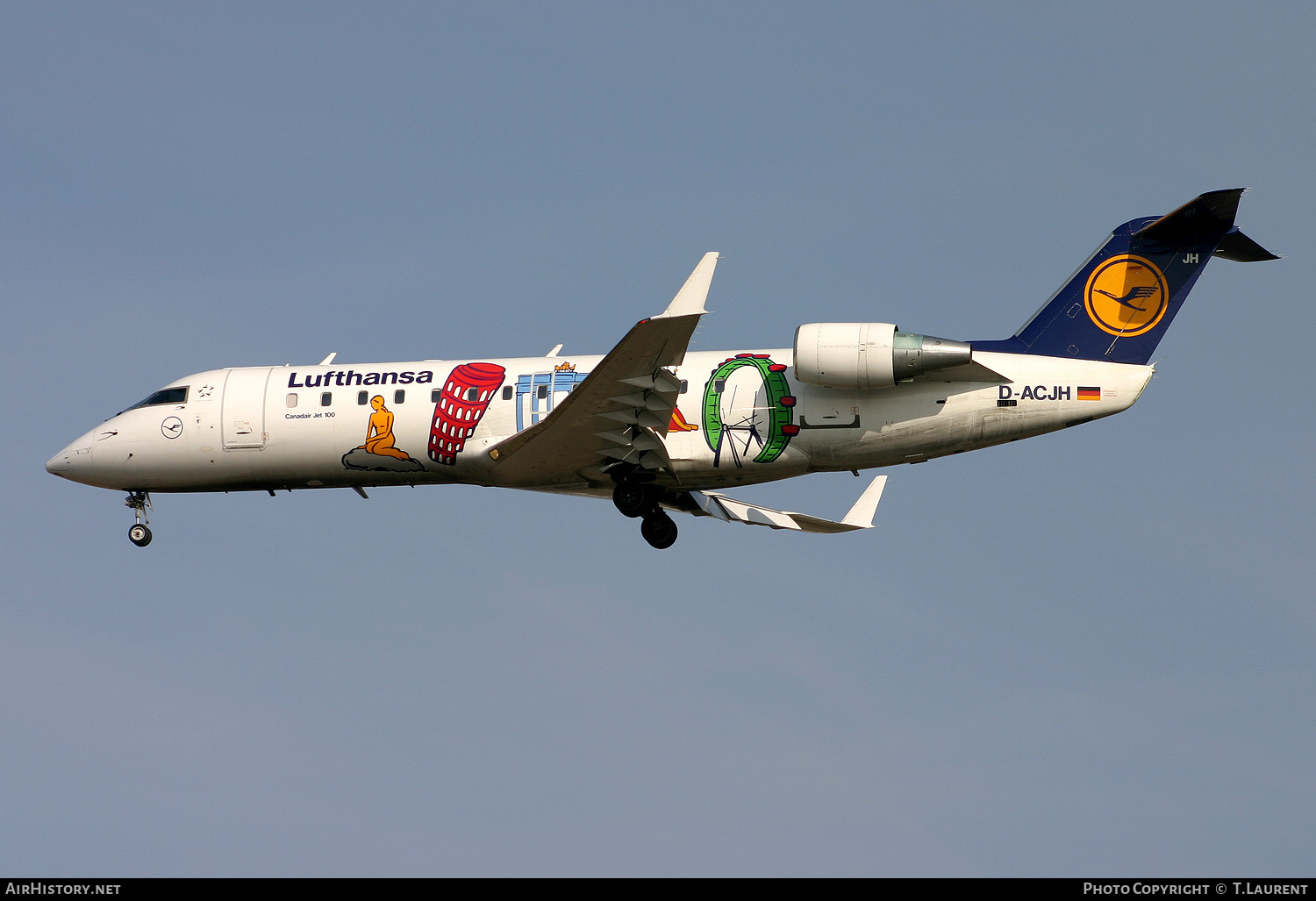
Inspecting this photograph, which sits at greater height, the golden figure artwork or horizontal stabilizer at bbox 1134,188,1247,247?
horizontal stabilizer at bbox 1134,188,1247,247

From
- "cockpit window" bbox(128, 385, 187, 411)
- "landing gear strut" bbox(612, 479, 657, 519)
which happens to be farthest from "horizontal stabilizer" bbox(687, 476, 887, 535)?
"cockpit window" bbox(128, 385, 187, 411)

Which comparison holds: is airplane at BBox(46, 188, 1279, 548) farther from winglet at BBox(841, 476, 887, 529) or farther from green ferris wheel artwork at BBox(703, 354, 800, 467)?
winglet at BBox(841, 476, 887, 529)

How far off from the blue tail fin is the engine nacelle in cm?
157

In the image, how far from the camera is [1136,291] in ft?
83.1

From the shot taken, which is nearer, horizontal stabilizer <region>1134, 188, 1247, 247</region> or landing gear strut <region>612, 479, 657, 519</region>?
horizontal stabilizer <region>1134, 188, 1247, 247</region>

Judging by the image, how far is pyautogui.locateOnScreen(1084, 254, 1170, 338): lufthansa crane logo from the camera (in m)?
25.1

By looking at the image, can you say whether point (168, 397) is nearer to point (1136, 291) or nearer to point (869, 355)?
point (869, 355)

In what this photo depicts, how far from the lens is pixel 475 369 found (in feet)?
88.4

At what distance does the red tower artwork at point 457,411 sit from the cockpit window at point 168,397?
17.9ft

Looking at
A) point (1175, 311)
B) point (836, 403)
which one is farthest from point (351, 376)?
point (1175, 311)
